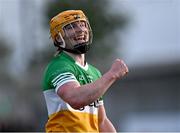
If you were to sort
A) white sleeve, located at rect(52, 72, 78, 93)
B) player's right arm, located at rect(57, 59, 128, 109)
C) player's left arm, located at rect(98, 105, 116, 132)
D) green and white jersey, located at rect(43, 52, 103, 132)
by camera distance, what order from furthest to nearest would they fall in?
player's left arm, located at rect(98, 105, 116, 132), green and white jersey, located at rect(43, 52, 103, 132), white sleeve, located at rect(52, 72, 78, 93), player's right arm, located at rect(57, 59, 128, 109)

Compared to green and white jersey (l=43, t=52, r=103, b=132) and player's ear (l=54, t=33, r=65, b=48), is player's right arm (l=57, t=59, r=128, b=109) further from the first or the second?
player's ear (l=54, t=33, r=65, b=48)

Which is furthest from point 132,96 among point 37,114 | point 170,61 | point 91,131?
point 91,131

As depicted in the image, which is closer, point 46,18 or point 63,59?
point 63,59

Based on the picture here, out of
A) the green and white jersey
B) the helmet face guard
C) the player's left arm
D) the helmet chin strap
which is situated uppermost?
the helmet face guard

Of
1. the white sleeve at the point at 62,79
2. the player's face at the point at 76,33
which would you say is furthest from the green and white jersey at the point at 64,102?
the player's face at the point at 76,33

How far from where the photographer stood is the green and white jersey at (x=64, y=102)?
7.59 meters

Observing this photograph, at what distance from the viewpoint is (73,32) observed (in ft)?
25.3

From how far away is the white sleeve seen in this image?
7461 millimetres

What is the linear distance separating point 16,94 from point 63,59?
16985 mm

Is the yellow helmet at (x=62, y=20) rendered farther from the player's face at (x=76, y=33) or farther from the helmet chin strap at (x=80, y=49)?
the helmet chin strap at (x=80, y=49)

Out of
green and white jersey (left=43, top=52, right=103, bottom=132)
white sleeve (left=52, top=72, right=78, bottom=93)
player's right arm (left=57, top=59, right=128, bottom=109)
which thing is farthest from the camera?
green and white jersey (left=43, top=52, right=103, bottom=132)

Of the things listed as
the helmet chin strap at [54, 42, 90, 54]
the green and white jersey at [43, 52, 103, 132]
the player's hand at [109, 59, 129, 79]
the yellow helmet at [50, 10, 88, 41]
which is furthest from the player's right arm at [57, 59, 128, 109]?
the yellow helmet at [50, 10, 88, 41]

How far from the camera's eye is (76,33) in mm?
7727

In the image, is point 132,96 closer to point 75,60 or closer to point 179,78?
point 179,78
